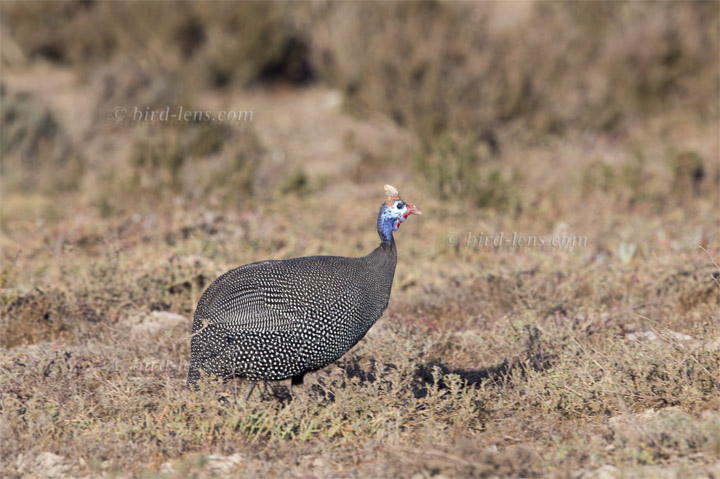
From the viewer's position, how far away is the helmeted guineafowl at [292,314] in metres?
3.78

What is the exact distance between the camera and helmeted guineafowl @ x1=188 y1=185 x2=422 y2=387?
3781 millimetres

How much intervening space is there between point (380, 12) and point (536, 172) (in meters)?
4.18

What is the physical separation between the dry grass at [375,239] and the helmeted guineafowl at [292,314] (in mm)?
174

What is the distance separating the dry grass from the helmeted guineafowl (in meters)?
0.17

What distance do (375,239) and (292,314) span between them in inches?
126

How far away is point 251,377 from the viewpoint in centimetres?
386

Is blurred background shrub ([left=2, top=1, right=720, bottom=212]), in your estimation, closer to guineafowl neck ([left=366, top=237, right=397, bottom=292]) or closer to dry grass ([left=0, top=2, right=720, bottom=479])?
dry grass ([left=0, top=2, right=720, bottom=479])

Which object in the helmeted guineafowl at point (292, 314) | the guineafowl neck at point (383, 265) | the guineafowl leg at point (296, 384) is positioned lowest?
the guineafowl leg at point (296, 384)

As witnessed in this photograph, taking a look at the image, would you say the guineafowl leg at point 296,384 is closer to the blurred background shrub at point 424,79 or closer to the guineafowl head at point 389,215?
the guineafowl head at point 389,215

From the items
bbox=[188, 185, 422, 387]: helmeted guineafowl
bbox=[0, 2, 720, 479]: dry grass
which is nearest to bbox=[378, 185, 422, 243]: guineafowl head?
bbox=[188, 185, 422, 387]: helmeted guineafowl

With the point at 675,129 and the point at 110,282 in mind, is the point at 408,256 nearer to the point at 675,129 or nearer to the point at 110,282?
the point at 110,282

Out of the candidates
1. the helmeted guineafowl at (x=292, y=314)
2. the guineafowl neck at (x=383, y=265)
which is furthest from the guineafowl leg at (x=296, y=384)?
the guineafowl neck at (x=383, y=265)

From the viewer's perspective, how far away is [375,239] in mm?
6953

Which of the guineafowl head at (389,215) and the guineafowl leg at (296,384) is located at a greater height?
the guineafowl head at (389,215)
